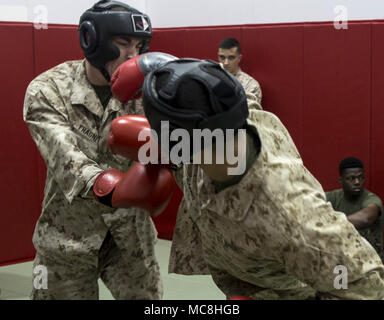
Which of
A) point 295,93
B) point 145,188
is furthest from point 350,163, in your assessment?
point 145,188

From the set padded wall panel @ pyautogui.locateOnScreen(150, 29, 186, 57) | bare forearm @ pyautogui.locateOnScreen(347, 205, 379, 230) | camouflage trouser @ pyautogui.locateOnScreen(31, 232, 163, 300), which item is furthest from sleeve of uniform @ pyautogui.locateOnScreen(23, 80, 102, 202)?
padded wall panel @ pyautogui.locateOnScreen(150, 29, 186, 57)

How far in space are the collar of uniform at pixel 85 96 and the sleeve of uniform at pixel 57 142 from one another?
77 millimetres

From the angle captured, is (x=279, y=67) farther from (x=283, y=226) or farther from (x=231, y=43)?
(x=283, y=226)

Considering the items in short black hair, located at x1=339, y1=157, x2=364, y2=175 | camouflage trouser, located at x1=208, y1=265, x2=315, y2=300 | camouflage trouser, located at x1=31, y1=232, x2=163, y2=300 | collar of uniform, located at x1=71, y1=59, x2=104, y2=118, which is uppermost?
collar of uniform, located at x1=71, y1=59, x2=104, y2=118

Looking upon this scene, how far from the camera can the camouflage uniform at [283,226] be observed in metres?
2.02

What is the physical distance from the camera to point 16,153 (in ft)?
19.7

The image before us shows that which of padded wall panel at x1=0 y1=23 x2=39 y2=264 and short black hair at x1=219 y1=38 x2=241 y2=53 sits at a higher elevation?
short black hair at x1=219 y1=38 x2=241 y2=53

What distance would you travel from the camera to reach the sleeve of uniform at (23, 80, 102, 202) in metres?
2.84

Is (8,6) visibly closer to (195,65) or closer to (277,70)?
(277,70)

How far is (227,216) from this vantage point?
211 centimetres

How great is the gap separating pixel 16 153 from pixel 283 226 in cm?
435

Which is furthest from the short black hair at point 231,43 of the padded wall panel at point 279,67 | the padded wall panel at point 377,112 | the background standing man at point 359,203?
the background standing man at point 359,203

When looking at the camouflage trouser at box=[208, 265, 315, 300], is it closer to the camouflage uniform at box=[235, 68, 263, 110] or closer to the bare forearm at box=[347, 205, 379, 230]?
the bare forearm at box=[347, 205, 379, 230]

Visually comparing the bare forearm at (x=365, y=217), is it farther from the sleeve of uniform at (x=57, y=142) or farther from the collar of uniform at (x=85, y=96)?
the sleeve of uniform at (x=57, y=142)
